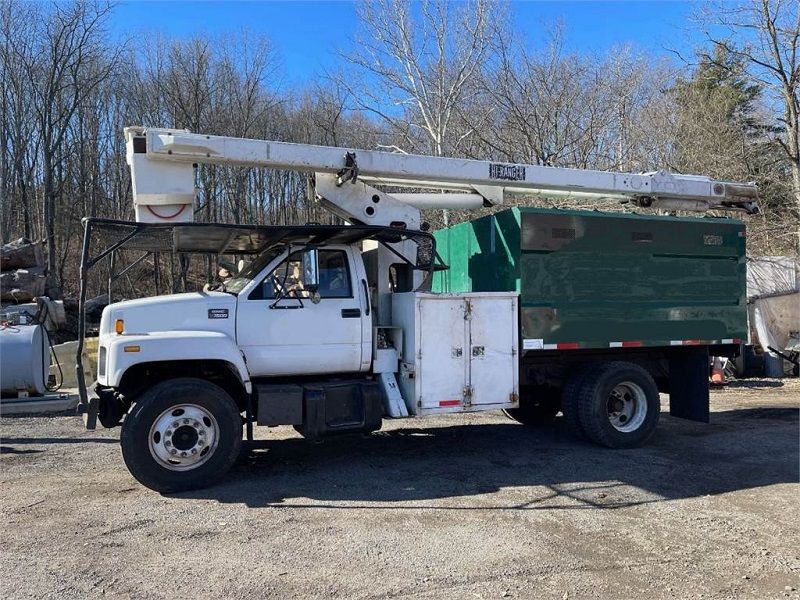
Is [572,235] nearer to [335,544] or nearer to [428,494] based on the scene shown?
[428,494]

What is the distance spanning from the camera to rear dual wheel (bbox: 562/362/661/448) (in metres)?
7.77

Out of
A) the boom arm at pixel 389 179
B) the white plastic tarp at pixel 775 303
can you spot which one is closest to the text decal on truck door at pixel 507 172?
the boom arm at pixel 389 179

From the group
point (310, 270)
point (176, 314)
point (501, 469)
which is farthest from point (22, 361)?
point (501, 469)

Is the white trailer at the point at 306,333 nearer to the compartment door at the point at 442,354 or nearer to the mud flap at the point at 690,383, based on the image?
the compartment door at the point at 442,354

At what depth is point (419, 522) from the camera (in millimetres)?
5285

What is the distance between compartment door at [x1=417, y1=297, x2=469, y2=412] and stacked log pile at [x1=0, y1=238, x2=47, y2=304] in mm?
14885

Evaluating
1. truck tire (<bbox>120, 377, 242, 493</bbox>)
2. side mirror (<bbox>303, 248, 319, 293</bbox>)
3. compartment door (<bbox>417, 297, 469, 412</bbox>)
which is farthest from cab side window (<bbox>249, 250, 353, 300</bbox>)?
truck tire (<bbox>120, 377, 242, 493</bbox>)

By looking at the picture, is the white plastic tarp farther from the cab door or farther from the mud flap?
the cab door

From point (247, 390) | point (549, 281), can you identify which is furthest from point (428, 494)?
point (549, 281)

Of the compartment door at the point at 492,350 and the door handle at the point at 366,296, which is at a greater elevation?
the door handle at the point at 366,296

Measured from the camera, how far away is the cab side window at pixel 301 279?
6762 mm

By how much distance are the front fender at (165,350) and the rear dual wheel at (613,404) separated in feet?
13.0

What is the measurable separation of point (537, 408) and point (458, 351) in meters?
2.56

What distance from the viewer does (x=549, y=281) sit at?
7445mm
